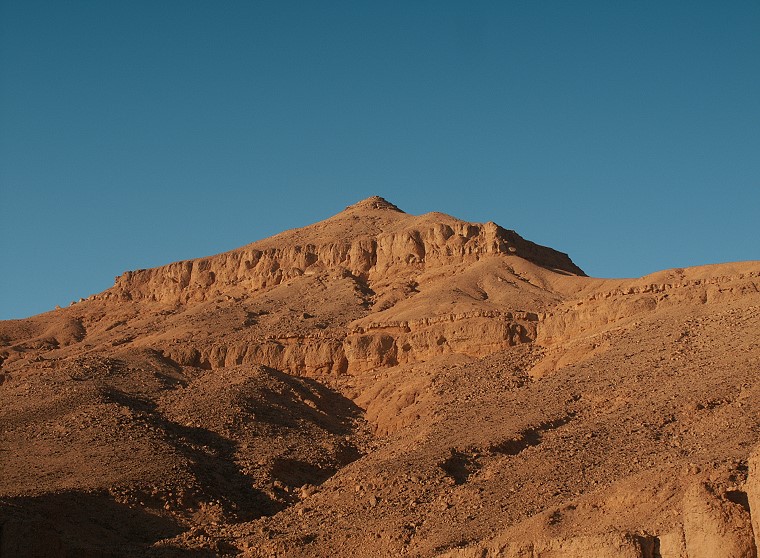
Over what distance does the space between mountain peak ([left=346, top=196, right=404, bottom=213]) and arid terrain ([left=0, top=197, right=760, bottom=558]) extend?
517 inches

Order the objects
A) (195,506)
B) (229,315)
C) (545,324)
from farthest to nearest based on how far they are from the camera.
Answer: (229,315)
(545,324)
(195,506)

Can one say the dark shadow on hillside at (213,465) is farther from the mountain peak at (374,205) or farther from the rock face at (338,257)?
the mountain peak at (374,205)

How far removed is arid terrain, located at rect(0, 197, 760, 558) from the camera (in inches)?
1225

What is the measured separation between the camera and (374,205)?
278ft

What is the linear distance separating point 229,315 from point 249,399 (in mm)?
13831

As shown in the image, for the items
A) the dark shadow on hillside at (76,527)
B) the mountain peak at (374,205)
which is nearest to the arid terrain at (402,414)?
the dark shadow on hillside at (76,527)

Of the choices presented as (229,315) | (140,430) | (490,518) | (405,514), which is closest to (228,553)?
(405,514)

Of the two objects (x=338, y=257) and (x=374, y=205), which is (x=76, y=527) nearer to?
(x=338, y=257)

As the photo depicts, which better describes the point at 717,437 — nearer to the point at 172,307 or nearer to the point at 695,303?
the point at 695,303

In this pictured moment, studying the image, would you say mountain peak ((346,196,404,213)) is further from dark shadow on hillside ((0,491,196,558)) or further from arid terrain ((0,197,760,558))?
dark shadow on hillside ((0,491,196,558))

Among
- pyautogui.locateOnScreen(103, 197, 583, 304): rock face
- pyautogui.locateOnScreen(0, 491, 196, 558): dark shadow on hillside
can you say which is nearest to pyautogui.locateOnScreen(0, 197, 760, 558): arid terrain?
pyautogui.locateOnScreen(0, 491, 196, 558): dark shadow on hillside

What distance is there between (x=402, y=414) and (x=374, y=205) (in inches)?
1490

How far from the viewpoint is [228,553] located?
34.7 m

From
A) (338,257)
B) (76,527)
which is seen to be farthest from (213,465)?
(338,257)
